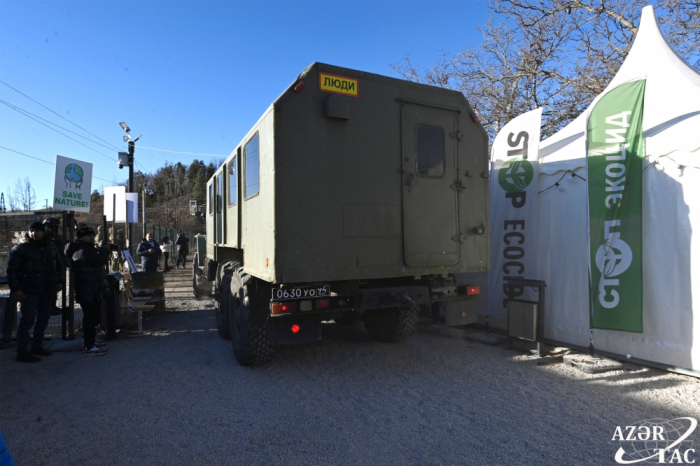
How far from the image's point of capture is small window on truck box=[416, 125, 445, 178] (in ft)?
16.4

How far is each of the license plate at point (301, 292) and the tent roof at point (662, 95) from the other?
13.2ft

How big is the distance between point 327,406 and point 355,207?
2049mm

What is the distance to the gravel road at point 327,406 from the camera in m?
3.18

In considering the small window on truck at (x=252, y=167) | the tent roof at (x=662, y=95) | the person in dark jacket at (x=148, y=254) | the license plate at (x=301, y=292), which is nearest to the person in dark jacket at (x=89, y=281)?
the small window on truck at (x=252, y=167)

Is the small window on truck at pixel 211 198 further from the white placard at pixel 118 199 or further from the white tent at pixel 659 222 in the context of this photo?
the white tent at pixel 659 222

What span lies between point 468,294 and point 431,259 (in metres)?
0.89

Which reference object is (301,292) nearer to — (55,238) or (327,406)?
(327,406)

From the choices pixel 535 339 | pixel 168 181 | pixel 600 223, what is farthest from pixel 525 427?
pixel 168 181

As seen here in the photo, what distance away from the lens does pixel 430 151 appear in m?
5.05

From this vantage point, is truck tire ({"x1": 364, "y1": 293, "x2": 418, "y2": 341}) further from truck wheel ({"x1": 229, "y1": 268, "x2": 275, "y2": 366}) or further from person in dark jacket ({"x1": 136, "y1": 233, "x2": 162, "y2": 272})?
person in dark jacket ({"x1": 136, "y1": 233, "x2": 162, "y2": 272})

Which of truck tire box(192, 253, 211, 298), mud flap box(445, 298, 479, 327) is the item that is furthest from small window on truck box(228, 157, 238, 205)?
truck tire box(192, 253, 211, 298)

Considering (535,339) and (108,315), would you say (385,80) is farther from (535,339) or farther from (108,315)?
(108,315)

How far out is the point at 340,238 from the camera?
451 centimetres

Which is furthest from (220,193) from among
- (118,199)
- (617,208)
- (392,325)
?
(617,208)
